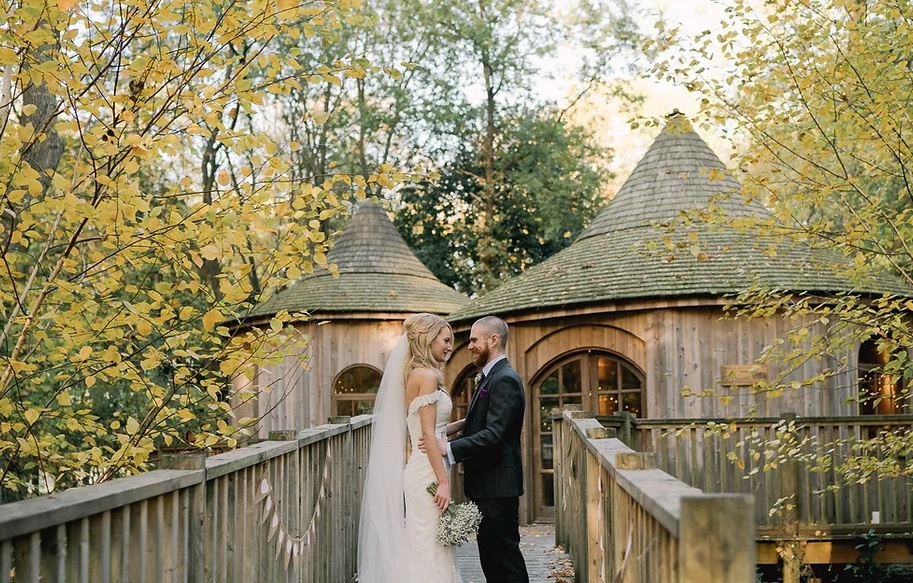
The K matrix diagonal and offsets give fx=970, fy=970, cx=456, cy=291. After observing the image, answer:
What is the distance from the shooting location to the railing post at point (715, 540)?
2.20 meters

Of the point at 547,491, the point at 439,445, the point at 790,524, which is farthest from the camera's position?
the point at 547,491

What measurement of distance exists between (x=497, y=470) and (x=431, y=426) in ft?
1.77

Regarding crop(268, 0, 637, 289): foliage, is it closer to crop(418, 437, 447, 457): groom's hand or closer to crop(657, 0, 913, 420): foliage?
crop(657, 0, 913, 420): foliage

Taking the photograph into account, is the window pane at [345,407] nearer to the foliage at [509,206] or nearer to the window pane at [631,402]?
the window pane at [631,402]

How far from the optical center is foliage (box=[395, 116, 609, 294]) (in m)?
28.0

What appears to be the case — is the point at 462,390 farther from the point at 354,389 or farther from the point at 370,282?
the point at 370,282

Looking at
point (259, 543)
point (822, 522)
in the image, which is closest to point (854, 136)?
point (822, 522)

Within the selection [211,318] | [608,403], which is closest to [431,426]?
[211,318]

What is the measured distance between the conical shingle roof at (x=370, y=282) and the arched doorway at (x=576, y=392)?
16.1 ft

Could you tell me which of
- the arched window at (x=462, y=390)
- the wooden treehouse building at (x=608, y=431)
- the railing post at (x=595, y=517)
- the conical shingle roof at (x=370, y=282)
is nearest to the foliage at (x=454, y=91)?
the conical shingle roof at (x=370, y=282)

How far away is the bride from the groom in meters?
0.19

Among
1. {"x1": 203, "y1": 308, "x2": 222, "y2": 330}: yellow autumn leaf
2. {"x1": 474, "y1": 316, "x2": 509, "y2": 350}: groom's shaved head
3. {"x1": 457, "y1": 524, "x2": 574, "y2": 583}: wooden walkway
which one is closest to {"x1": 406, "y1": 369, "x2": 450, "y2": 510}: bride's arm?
{"x1": 474, "y1": 316, "x2": 509, "y2": 350}: groom's shaved head

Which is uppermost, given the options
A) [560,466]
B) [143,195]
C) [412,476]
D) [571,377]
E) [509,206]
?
[509,206]

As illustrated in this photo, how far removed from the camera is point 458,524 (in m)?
6.02
